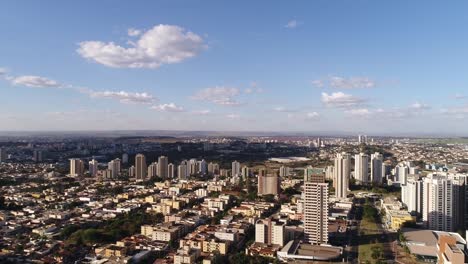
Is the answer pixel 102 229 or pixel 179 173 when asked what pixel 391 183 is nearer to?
pixel 179 173

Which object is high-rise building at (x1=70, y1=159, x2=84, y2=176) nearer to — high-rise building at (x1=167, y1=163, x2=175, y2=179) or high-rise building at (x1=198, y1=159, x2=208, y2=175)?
high-rise building at (x1=167, y1=163, x2=175, y2=179)

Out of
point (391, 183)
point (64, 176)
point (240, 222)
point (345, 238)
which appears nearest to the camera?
point (345, 238)

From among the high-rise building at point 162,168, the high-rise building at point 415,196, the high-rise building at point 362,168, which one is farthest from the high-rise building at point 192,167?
the high-rise building at point 415,196

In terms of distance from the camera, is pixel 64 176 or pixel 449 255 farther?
pixel 64 176

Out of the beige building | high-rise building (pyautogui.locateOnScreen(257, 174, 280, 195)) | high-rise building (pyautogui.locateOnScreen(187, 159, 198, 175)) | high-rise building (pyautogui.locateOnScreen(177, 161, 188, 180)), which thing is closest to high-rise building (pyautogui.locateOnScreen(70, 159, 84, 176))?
the beige building

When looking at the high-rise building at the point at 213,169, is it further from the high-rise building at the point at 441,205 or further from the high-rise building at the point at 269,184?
the high-rise building at the point at 441,205

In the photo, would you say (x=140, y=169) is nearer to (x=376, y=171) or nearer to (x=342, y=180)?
(x=342, y=180)

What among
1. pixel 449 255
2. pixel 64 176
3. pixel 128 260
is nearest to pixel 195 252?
pixel 128 260

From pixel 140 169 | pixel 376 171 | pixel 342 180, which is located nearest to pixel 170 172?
pixel 140 169
